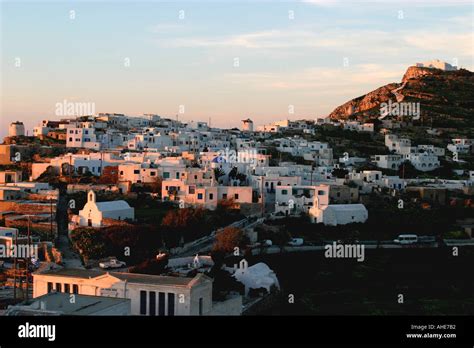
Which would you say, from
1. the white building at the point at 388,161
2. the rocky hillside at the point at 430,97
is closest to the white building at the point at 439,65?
the rocky hillside at the point at 430,97

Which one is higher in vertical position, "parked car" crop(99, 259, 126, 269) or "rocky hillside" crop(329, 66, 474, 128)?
"rocky hillside" crop(329, 66, 474, 128)

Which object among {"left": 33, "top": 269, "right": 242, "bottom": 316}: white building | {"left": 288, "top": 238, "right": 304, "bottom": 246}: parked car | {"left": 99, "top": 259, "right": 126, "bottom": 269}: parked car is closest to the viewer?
{"left": 33, "top": 269, "right": 242, "bottom": 316}: white building

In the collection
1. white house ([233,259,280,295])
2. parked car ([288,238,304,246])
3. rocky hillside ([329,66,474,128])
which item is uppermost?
rocky hillside ([329,66,474,128])

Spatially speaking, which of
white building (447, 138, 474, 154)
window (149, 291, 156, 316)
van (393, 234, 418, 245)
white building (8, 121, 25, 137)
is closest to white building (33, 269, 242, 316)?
window (149, 291, 156, 316)

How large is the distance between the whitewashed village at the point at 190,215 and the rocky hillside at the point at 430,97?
17.1 metres

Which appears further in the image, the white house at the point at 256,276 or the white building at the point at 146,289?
the white house at the point at 256,276

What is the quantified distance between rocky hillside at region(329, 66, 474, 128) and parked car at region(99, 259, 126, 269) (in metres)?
42.6

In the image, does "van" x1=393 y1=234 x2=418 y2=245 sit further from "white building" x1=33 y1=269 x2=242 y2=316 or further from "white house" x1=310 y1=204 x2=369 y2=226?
"white building" x1=33 y1=269 x2=242 y2=316

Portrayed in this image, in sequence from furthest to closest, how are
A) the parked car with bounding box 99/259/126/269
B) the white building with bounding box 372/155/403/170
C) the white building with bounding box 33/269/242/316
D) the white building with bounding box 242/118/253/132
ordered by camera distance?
the white building with bounding box 242/118/253/132
the white building with bounding box 372/155/403/170
the parked car with bounding box 99/259/126/269
the white building with bounding box 33/269/242/316

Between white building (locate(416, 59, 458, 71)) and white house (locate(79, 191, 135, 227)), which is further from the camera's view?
white building (locate(416, 59, 458, 71))

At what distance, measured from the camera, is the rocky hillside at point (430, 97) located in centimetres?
6456

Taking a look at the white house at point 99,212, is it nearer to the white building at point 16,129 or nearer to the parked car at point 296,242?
the parked car at point 296,242

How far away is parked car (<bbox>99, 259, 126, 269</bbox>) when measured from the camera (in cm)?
2339

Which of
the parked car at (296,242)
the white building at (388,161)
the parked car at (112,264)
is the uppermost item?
the white building at (388,161)
